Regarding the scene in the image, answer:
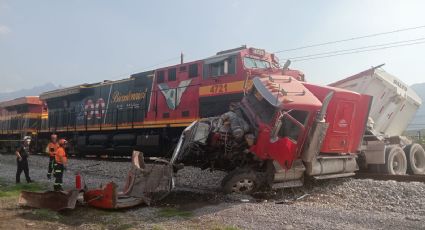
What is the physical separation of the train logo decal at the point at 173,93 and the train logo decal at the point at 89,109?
19.5 feet

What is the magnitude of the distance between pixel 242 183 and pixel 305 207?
1451 mm

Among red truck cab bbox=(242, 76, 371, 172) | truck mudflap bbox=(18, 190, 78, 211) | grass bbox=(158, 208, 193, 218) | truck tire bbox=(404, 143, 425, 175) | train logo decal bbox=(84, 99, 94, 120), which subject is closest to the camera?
grass bbox=(158, 208, 193, 218)

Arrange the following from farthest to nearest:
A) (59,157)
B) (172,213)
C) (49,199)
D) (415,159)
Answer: (415,159), (59,157), (49,199), (172,213)

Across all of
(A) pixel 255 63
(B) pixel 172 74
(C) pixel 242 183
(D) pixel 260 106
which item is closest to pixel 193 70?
(B) pixel 172 74

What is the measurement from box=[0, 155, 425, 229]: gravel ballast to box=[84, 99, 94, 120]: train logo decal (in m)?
10.4

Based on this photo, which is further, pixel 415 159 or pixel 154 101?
pixel 154 101

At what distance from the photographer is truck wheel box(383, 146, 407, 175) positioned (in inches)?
454

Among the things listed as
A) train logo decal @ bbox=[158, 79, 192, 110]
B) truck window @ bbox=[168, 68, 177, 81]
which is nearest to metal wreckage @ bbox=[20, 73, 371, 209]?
train logo decal @ bbox=[158, 79, 192, 110]

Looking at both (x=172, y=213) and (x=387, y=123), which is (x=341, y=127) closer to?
(x=172, y=213)

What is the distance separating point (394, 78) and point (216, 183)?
7.24 metres

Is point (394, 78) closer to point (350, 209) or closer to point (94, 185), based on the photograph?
point (350, 209)

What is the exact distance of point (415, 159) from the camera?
43.2ft

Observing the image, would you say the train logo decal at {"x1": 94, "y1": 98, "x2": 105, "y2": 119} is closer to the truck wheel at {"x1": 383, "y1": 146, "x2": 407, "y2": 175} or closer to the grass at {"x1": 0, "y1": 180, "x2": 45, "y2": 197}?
the grass at {"x1": 0, "y1": 180, "x2": 45, "y2": 197}

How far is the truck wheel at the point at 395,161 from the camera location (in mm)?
11531
